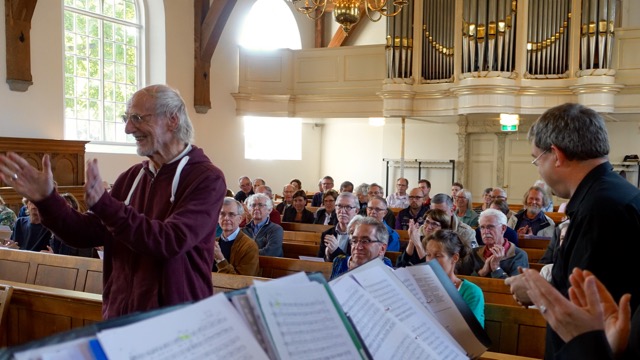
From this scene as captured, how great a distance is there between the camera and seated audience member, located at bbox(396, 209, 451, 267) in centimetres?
382

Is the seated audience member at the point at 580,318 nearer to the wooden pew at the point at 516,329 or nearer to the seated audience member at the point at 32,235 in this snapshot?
the wooden pew at the point at 516,329

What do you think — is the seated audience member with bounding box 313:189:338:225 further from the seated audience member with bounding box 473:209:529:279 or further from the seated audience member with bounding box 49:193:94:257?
the seated audience member with bounding box 49:193:94:257

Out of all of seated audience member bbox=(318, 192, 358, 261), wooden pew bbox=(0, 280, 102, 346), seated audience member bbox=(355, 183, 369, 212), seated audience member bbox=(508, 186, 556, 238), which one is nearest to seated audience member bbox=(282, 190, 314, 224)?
seated audience member bbox=(355, 183, 369, 212)

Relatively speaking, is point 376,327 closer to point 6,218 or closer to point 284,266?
point 284,266

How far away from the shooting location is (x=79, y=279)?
12.4ft

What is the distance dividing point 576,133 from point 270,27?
1119 centimetres

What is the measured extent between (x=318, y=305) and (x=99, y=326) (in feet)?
1.46

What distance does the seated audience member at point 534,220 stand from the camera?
606 cm

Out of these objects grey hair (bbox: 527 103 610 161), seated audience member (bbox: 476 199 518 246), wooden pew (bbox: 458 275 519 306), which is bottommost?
wooden pew (bbox: 458 275 519 306)

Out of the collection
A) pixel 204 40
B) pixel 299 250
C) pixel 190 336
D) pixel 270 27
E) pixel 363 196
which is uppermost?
pixel 270 27

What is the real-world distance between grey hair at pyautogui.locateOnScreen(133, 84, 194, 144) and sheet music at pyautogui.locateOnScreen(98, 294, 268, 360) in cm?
95

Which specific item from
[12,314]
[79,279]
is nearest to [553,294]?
[12,314]

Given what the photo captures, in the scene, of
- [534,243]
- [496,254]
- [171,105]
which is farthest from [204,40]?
[171,105]

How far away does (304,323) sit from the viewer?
1.10 m
